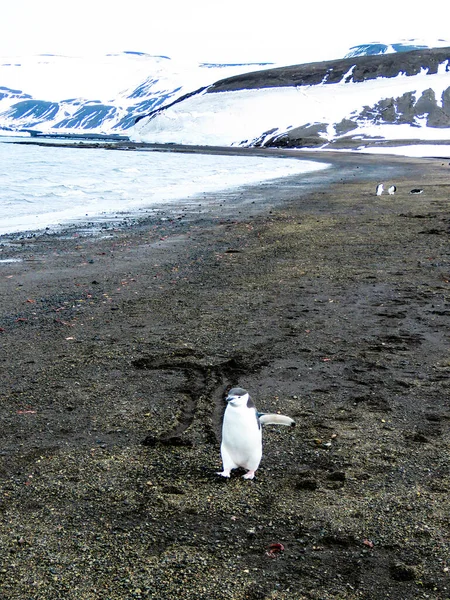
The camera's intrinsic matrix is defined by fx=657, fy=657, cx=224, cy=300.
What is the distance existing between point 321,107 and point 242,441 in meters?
133

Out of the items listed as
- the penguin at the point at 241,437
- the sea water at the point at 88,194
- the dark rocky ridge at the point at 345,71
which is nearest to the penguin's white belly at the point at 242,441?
the penguin at the point at 241,437

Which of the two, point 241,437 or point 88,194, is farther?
point 88,194

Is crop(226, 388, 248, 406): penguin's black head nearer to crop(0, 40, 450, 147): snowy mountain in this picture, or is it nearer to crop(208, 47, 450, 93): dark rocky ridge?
crop(0, 40, 450, 147): snowy mountain

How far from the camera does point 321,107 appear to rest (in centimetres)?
13038

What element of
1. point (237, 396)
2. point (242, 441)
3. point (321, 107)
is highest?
point (321, 107)

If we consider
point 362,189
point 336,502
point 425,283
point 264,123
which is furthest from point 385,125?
point 336,502

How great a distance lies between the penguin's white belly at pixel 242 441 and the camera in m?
4.90

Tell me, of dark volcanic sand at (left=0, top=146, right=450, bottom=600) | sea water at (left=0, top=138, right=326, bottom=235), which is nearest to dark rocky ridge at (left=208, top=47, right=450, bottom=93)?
sea water at (left=0, top=138, right=326, bottom=235)

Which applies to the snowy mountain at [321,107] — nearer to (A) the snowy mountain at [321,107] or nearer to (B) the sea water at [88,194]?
(A) the snowy mountain at [321,107]

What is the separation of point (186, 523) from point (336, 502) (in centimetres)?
107

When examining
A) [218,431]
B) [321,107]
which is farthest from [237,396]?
[321,107]

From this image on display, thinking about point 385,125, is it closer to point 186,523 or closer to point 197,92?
point 197,92

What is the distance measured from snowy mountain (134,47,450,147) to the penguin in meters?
107

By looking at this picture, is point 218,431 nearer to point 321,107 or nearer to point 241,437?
point 241,437
